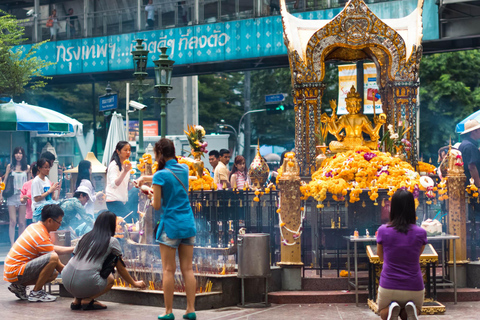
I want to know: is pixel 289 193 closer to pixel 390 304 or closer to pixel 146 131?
pixel 390 304

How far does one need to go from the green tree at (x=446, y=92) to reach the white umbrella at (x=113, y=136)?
1658 cm

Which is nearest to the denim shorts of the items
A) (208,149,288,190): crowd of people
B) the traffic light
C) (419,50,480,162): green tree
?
(208,149,288,190): crowd of people

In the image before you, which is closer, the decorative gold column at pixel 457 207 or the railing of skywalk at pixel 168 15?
the decorative gold column at pixel 457 207

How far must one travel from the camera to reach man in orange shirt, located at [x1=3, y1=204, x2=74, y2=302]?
31.1 feet

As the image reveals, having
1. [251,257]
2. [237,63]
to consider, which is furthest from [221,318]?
[237,63]

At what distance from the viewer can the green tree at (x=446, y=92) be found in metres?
33.6

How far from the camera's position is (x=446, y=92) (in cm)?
3350

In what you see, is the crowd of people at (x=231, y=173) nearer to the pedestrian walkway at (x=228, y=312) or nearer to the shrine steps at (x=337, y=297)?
the shrine steps at (x=337, y=297)

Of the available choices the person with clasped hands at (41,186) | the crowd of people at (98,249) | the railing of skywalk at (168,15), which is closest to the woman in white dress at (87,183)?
the person with clasped hands at (41,186)

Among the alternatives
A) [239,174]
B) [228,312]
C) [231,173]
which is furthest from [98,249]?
[231,173]

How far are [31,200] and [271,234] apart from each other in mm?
5935

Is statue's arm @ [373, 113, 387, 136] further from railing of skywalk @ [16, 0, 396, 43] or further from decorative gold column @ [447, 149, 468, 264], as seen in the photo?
railing of skywalk @ [16, 0, 396, 43]

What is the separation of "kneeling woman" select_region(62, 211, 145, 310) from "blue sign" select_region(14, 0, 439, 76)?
14909 millimetres

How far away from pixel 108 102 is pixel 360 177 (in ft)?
39.4
